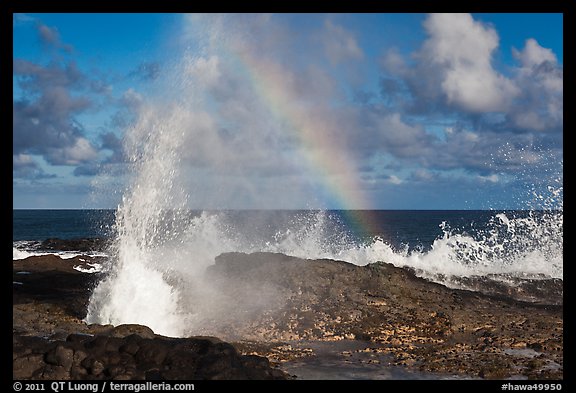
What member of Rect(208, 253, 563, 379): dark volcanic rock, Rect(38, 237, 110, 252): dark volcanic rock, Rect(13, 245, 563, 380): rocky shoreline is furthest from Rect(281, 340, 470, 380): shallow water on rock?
Rect(38, 237, 110, 252): dark volcanic rock

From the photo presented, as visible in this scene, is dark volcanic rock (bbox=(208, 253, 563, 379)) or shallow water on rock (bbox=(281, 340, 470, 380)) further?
dark volcanic rock (bbox=(208, 253, 563, 379))

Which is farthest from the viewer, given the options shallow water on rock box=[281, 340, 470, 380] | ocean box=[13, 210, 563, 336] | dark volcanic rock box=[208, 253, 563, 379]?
ocean box=[13, 210, 563, 336]

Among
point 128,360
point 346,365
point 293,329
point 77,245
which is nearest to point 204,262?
point 293,329

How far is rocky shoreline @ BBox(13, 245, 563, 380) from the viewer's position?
11805mm

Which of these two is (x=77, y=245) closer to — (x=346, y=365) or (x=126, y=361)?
(x=346, y=365)

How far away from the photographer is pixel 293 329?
19.1 m

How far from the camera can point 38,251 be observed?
2041 inches

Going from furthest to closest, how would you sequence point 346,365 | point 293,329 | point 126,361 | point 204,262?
point 204,262, point 293,329, point 346,365, point 126,361

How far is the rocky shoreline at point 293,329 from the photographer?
11805mm

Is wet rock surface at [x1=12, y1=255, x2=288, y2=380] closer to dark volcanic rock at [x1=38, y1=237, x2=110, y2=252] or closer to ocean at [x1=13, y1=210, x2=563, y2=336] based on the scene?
ocean at [x1=13, y1=210, x2=563, y2=336]

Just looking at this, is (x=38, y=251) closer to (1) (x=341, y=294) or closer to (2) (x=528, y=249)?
(1) (x=341, y=294)

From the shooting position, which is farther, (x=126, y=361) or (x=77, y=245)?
(x=77, y=245)

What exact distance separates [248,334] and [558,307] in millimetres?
14610
